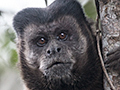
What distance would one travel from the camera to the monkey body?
3273 millimetres

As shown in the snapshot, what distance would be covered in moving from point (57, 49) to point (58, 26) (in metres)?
0.56

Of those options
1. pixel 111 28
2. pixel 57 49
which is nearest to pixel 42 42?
pixel 57 49

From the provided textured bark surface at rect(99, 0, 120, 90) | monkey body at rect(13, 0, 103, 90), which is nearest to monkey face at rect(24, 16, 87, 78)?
monkey body at rect(13, 0, 103, 90)

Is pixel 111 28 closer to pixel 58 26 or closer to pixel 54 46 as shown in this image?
pixel 54 46

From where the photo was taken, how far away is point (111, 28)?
264 cm

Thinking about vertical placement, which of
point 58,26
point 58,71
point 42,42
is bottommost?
point 58,71

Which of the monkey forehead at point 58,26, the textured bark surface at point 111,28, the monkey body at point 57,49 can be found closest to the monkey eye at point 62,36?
the monkey body at point 57,49

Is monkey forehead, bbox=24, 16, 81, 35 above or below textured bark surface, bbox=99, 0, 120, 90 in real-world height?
above

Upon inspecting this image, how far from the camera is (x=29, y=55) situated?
373 centimetres

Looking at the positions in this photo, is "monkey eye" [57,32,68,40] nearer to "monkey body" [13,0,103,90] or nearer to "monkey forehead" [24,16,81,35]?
"monkey body" [13,0,103,90]

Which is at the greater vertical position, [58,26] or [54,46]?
[58,26]

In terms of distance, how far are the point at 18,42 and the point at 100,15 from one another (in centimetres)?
178

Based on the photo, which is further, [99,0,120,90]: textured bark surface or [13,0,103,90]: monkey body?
[13,0,103,90]: monkey body

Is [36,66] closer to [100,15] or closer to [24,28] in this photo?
[24,28]
